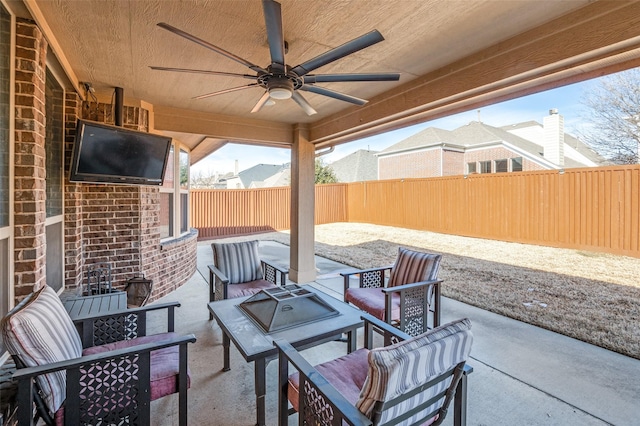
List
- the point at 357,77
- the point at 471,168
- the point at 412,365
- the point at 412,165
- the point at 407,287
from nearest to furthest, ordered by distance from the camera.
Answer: the point at 412,365 → the point at 357,77 → the point at 407,287 → the point at 471,168 → the point at 412,165

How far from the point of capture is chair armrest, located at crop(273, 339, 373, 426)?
4.17ft

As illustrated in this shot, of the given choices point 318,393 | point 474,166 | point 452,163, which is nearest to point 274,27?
point 318,393

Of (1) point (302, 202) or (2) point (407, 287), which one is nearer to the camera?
(2) point (407, 287)

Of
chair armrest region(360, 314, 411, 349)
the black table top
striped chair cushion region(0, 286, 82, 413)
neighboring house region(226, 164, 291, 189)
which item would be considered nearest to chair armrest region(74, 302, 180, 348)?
striped chair cushion region(0, 286, 82, 413)

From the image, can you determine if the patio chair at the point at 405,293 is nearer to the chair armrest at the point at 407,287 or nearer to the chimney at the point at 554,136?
the chair armrest at the point at 407,287

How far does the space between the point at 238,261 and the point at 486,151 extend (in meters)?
16.2

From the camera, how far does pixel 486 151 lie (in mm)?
16141

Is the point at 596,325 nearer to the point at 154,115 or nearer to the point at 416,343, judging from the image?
the point at 416,343

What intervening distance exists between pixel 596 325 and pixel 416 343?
400 centimetres

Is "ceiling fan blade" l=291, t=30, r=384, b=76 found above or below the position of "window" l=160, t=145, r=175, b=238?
above

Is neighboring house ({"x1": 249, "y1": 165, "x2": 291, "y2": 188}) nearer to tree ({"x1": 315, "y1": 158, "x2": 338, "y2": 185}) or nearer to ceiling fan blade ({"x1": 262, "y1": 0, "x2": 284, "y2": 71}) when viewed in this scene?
tree ({"x1": 315, "y1": 158, "x2": 338, "y2": 185})

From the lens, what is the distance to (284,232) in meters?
12.8

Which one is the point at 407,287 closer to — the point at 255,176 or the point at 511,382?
the point at 511,382

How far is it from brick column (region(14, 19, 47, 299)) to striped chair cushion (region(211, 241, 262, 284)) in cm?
187
